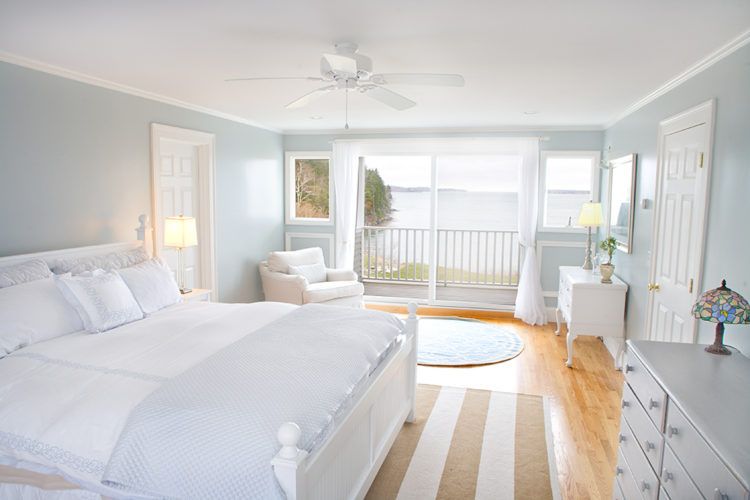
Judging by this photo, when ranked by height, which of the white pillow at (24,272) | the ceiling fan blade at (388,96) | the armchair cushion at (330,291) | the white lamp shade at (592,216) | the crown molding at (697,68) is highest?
the crown molding at (697,68)

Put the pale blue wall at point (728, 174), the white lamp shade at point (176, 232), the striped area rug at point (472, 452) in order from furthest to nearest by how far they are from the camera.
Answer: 1. the white lamp shade at point (176, 232)
2. the striped area rug at point (472, 452)
3. the pale blue wall at point (728, 174)

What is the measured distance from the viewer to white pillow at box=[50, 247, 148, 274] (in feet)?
10.3

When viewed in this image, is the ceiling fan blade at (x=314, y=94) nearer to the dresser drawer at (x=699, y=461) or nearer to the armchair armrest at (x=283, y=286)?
the dresser drawer at (x=699, y=461)

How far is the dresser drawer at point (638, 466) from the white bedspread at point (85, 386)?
198 cm

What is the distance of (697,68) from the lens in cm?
288

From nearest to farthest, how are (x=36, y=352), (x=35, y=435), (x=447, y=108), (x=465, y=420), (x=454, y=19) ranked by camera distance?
(x=35, y=435) < (x=454, y=19) < (x=36, y=352) < (x=465, y=420) < (x=447, y=108)

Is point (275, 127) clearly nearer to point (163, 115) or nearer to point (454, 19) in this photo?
point (163, 115)

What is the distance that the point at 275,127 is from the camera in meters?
6.14

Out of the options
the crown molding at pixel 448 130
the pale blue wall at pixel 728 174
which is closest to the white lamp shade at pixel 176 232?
the crown molding at pixel 448 130

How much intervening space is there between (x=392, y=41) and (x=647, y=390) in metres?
2.04

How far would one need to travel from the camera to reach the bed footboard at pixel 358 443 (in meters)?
1.50

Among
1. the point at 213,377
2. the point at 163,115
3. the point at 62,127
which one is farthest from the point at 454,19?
the point at 163,115

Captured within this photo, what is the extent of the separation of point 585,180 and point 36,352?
5.59m

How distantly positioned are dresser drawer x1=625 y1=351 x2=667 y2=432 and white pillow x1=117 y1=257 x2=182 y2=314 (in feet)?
9.19
